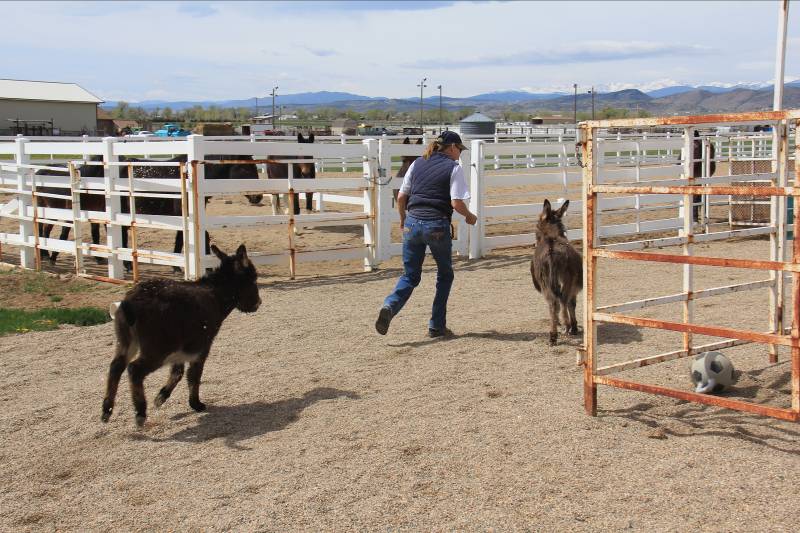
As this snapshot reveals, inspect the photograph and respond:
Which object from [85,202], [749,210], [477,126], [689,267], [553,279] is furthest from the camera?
[477,126]

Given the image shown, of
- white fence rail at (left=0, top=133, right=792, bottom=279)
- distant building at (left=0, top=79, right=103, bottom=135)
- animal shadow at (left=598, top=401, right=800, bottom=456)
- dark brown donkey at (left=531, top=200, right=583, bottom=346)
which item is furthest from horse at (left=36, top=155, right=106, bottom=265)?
distant building at (left=0, top=79, right=103, bottom=135)

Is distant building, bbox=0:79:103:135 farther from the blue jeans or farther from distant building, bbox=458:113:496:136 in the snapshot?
the blue jeans

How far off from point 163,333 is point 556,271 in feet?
11.7

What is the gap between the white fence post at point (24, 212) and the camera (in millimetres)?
12266

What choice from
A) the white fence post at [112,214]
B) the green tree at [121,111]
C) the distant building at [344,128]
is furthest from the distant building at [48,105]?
the white fence post at [112,214]

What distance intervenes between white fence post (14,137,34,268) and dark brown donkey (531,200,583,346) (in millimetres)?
7838

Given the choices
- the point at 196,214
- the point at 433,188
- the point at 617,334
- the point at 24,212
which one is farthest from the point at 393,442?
the point at 24,212

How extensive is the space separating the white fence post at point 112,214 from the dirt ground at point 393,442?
3.12m

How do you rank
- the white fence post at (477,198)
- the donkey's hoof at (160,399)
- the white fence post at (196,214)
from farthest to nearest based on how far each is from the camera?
the white fence post at (477,198) < the white fence post at (196,214) < the donkey's hoof at (160,399)

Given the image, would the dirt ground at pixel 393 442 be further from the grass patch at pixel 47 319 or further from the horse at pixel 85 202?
the horse at pixel 85 202

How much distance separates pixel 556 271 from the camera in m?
7.35

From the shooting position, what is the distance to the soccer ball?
219 inches

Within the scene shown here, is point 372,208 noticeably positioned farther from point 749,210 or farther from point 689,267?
point 749,210

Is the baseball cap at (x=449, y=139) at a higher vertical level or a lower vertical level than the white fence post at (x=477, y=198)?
higher
